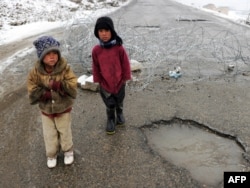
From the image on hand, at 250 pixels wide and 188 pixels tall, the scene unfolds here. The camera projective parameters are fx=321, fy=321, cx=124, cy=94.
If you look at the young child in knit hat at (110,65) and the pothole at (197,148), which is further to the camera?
the young child in knit hat at (110,65)

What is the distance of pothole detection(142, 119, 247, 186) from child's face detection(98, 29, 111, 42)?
131 centimetres

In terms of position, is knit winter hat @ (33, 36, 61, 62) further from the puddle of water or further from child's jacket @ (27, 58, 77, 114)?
the puddle of water

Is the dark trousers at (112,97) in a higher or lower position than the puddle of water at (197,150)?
higher

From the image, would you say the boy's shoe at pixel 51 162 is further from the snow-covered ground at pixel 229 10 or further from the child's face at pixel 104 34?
the snow-covered ground at pixel 229 10

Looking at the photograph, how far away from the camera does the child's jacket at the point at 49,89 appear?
3.07 m

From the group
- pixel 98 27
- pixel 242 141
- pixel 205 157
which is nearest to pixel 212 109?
pixel 242 141

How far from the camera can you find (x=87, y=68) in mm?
6520

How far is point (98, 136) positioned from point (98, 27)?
1.35 meters

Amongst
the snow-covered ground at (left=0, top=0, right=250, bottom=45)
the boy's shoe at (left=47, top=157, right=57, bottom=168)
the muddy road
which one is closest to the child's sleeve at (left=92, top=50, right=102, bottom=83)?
the muddy road

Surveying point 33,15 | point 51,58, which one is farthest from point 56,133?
point 33,15

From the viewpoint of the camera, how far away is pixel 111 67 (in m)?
3.84

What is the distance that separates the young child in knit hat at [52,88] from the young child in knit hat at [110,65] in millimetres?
701

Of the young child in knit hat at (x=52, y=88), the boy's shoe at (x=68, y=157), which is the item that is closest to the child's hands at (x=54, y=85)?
the young child in knit hat at (x=52, y=88)

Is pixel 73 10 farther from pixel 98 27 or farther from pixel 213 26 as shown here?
pixel 98 27
